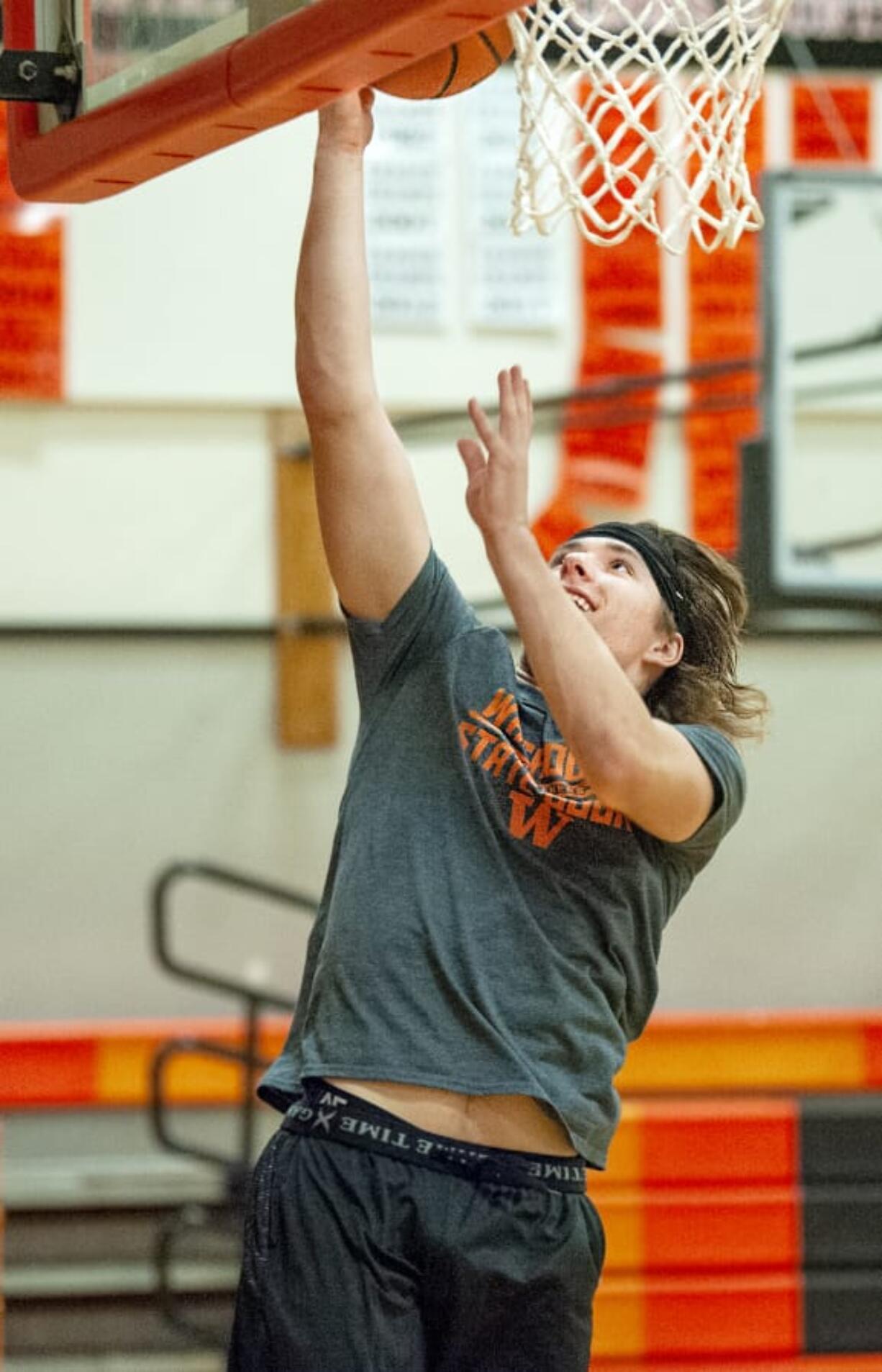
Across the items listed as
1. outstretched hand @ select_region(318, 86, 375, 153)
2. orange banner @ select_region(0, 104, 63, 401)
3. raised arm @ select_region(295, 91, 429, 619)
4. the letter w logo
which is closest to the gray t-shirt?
the letter w logo

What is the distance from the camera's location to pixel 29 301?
19.9 ft

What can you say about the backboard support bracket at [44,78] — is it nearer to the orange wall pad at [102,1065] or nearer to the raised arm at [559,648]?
the raised arm at [559,648]

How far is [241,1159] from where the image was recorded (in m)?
5.62

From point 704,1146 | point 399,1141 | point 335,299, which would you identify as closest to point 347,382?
point 335,299

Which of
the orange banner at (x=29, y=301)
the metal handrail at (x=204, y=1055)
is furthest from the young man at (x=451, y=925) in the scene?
the orange banner at (x=29, y=301)

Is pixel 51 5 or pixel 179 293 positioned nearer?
pixel 51 5

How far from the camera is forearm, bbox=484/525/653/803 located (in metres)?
2.31

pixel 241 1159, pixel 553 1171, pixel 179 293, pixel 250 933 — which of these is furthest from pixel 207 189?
pixel 553 1171

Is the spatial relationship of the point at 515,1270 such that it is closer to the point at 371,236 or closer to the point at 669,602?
the point at 669,602

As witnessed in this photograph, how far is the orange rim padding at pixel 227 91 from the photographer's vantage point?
7.06 ft

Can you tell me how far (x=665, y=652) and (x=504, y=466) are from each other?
46 centimetres

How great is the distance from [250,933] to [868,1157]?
1964 mm

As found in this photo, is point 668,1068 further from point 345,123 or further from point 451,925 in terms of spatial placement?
point 345,123

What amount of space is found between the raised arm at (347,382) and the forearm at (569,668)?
20 cm
